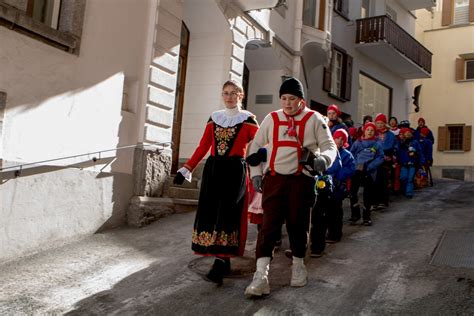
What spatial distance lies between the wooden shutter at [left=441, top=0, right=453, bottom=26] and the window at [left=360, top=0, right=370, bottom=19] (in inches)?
314

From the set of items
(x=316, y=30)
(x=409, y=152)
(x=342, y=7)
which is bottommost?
(x=409, y=152)

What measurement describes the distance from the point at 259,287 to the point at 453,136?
22.2m

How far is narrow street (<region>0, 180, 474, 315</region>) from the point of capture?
395 cm

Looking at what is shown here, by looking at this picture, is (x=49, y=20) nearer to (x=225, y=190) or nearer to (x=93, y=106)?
(x=93, y=106)

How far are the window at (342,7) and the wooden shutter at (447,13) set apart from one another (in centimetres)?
1004

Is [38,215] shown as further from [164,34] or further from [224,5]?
[224,5]

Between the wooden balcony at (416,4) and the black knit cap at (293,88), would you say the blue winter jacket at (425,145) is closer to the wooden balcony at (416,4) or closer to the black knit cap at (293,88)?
the black knit cap at (293,88)

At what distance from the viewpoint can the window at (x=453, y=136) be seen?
2306 centimetres

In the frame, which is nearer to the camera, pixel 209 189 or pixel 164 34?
Answer: pixel 209 189

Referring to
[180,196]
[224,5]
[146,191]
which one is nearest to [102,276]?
[146,191]

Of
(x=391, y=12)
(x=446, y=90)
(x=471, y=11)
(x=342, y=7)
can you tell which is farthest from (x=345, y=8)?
(x=471, y=11)

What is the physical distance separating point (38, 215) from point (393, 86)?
17.7 m

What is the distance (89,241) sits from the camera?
19.9 ft

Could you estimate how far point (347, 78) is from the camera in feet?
54.6
